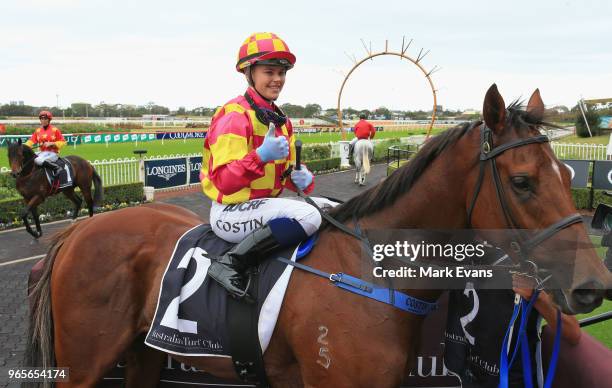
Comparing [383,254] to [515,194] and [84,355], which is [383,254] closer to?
[515,194]

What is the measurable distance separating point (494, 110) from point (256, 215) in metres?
1.24

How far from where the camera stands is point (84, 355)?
2.73 meters

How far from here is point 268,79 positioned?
262 cm

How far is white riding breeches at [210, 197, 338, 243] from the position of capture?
2.45 meters

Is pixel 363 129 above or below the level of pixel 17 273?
above

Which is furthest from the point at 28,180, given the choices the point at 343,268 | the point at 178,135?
the point at 178,135

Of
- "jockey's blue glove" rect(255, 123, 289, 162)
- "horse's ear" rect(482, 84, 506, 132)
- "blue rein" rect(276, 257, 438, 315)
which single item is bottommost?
"blue rein" rect(276, 257, 438, 315)

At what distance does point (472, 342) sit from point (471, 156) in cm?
101

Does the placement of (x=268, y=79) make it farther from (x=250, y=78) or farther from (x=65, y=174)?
(x=65, y=174)

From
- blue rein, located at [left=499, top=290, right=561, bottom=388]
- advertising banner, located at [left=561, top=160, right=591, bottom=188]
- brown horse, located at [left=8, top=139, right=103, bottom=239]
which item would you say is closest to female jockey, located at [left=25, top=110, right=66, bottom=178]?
brown horse, located at [left=8, top=139, right=103, bottom=239]

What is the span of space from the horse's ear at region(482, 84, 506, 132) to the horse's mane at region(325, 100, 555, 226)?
4cm

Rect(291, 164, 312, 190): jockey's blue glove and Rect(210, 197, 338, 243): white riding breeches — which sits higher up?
Rect(291, 164, 312, 190): jockey's blue glove

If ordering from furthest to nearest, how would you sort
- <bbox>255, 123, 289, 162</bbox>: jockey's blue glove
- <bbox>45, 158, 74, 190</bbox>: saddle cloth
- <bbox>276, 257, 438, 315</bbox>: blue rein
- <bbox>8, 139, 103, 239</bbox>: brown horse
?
<bbox>45, 158, 74, 190</bbox>: saddle cloth → <bbox>8, 139, 103, 239</bbox>: brown horse → <bbox>255, 123, 289, 162</bbox>: jockey's blue glove → <bbox>276, 257, 438, 315</bbox>: blue rein

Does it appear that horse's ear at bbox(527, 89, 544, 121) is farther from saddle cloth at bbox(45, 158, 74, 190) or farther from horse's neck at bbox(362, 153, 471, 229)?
saddle cloth at bbox(45, 158, 74, 190)
